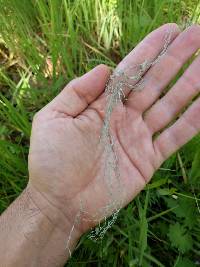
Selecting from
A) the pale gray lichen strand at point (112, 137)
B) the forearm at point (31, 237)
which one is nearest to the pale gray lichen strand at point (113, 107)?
the pale gray lichen strand at point (112, 137)

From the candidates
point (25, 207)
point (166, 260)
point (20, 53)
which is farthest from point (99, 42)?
point (166, 260)

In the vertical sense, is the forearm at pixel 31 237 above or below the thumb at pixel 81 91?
below

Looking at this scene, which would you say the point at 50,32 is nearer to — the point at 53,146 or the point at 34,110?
the point at 34,110

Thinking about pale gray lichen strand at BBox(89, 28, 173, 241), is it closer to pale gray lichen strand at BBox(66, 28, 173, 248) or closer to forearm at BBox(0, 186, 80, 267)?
pale gray lichen strand at BBox(66, 28, 173, 248)

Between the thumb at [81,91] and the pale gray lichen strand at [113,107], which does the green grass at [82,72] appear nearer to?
the pale gray lichen strand at [113,107]

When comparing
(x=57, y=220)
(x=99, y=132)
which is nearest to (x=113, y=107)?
(x=99, y=132)
